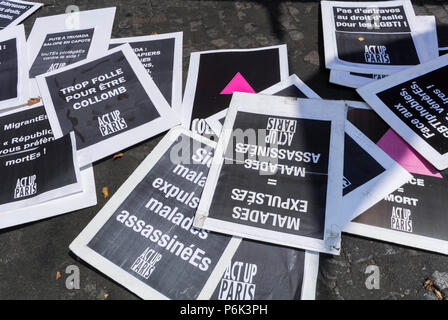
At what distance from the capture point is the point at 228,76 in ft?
4.28

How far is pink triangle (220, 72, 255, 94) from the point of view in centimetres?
125

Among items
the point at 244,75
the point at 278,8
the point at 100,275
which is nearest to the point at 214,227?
the point at 100,275

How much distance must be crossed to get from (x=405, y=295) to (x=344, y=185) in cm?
33

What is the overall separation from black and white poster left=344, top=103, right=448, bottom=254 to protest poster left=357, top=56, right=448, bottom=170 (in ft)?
0.18

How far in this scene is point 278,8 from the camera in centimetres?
156

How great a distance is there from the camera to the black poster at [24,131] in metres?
1.13

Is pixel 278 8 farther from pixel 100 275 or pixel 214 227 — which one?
pixel 100 275

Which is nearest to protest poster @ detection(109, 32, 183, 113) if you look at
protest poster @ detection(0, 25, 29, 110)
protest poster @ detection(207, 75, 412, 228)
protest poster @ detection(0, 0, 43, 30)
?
protest poster @ detection(207, 75, 412, 228)

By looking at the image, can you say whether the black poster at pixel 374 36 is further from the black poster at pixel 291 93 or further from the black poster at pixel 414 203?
the black poster at pixel 414 203

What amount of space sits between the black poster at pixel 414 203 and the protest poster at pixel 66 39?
116 cm

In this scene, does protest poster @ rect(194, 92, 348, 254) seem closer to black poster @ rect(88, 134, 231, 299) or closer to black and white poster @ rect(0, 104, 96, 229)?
black poster @ rect(88, 134, 231, 299)

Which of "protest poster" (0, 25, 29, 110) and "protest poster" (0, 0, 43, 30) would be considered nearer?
"protest poster" (0, 25, 29, 110)

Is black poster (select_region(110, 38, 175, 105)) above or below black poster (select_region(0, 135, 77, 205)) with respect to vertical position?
above

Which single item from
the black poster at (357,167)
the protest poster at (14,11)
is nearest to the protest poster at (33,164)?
the protest poster at (14,11)
